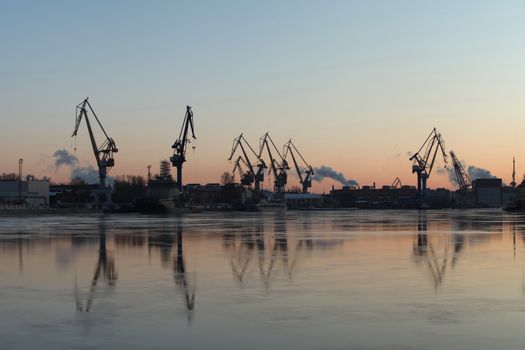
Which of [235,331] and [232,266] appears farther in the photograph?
[232,266]

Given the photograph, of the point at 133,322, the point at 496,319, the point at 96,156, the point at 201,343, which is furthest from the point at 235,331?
the point at 96,156

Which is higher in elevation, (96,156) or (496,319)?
(96,156)

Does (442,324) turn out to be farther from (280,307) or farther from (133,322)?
(133,322)

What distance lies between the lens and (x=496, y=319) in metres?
15.0

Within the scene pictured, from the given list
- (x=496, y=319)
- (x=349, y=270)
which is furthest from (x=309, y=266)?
(x=496, y=319)

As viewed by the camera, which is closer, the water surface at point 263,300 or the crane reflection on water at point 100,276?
the water surface at point 263,300

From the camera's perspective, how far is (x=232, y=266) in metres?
26.4

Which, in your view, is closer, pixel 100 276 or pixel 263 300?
pixel 263 300

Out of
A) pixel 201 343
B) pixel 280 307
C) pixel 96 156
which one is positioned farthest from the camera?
pixel 96 156

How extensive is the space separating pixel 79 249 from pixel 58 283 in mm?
14568

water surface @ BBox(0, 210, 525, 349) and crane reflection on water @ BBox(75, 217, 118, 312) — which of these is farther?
crane reflection on water @ BBox(75, 217, 118, 312)

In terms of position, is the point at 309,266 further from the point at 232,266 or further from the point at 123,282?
the point at 123,282

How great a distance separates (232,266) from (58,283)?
6.76 m

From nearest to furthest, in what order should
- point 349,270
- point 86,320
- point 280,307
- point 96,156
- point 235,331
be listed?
point 235,331, point 86,320, point 280,307, point 349,270, point 96,156
